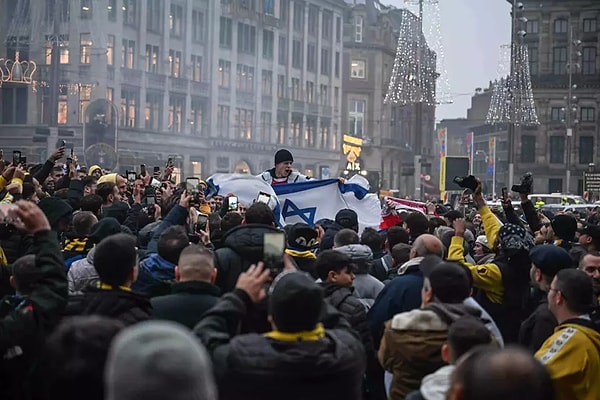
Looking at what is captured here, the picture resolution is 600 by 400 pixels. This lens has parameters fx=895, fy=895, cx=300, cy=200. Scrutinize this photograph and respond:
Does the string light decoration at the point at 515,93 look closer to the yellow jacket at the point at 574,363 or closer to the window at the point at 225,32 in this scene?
the window at the point at 225,32

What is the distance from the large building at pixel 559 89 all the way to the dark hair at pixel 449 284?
2579 inches

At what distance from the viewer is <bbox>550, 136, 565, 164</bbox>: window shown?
69.7 metres

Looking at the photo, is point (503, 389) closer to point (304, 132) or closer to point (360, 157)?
point (304, 132)

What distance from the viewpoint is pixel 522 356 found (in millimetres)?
3031

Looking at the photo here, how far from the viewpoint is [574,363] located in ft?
16.0

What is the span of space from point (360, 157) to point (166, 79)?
30047 millimetres

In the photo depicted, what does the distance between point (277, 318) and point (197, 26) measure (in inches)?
2011

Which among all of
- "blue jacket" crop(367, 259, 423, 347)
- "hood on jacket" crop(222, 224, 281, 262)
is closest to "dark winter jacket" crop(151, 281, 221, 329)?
"hood on jacket" crop(222, 224, 281, 262)

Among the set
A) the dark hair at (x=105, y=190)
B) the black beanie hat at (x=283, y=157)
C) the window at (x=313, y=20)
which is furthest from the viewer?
the window at (x=313, y=20)

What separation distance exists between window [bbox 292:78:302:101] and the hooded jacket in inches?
2387

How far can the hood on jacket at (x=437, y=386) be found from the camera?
3840 mm

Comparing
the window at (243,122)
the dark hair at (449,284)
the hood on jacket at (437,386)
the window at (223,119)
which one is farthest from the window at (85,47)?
the hood on jacket at (437,386)

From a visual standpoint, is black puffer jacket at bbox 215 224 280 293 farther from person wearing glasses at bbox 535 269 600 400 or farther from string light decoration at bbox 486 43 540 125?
string light decoration at bbox 486 43 540 125

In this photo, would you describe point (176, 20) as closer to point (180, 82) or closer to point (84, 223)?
point (180, 82)
